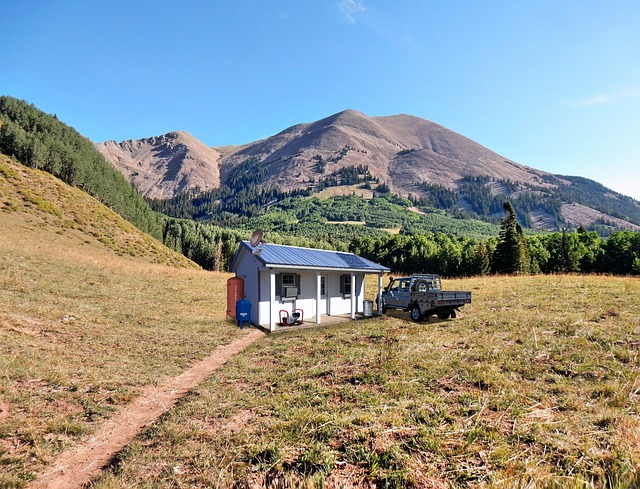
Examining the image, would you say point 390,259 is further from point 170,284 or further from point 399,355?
point 399,355

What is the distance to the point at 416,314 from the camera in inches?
734

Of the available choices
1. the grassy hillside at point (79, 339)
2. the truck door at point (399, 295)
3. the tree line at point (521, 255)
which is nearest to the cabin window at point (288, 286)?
the grassy hillside at point (79, 339)

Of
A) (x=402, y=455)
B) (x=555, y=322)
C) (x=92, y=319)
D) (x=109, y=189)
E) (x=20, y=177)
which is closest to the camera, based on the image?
(x=402, y=455)

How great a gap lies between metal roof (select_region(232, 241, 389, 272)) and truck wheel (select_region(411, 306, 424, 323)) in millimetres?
4881

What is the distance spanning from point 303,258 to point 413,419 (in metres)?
14.1

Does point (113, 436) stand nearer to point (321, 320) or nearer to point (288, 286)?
point (288, 286)

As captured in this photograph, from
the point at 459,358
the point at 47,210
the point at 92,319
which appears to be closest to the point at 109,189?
the point at 47,210

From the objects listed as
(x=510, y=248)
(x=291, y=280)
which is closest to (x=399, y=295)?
(x=291, y=280)

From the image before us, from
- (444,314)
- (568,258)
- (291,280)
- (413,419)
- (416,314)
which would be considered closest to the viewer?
(413,419)

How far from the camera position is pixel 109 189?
92.3 meters

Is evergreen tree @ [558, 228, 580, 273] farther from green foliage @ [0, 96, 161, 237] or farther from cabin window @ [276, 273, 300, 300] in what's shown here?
green foliage @ [0, 96, 161, 237]

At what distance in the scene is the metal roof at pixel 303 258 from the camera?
17.5 meters

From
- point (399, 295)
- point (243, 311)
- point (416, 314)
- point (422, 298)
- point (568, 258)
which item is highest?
point (568, 258)

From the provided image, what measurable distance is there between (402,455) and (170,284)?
2846cm
